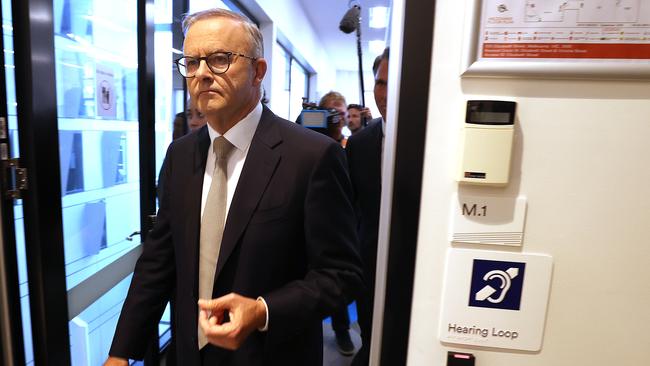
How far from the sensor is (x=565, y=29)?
54 cm

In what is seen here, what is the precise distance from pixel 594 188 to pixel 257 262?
686mm

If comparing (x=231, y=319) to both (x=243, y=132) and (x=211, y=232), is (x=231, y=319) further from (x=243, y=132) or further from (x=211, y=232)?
(x=243, y=132)

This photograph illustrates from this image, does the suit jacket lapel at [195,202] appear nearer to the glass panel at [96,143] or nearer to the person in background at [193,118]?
the glass panel at [96,143]

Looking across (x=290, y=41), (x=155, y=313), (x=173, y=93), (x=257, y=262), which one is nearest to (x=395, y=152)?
(x=257, y=262)

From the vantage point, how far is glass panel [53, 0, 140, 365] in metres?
1.38

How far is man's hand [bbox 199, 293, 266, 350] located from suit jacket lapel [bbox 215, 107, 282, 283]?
0.17 metres

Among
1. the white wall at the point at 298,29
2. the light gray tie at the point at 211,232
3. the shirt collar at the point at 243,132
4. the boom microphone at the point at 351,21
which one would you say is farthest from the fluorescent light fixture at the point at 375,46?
the light gray tie at the point at 211,232

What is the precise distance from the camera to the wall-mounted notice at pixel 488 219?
588 millimetres

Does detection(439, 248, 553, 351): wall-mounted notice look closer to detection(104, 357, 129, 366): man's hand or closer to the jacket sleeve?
the jacket sleeve

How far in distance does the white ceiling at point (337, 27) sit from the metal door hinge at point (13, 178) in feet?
8.03

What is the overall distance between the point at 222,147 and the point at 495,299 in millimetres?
724

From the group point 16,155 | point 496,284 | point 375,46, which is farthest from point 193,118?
point 375,46

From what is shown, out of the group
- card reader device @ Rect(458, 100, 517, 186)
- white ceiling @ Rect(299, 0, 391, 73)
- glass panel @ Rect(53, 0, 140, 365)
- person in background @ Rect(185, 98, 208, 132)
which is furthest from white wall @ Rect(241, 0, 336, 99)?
card reader device @ Rect(458, 100, 517, 186)

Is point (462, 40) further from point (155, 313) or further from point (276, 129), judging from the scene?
point (155, 313)
